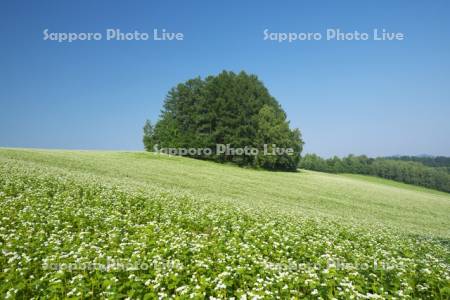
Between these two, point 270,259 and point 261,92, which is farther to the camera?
point 261,92

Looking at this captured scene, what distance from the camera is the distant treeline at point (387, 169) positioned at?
109 meters

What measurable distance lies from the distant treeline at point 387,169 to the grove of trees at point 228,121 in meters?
62.1

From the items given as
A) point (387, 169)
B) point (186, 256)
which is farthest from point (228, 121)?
point (387, 169)

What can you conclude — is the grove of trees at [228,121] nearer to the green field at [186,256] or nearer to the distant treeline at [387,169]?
the green field at [186,256]

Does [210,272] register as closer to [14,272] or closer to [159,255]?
[159,255]

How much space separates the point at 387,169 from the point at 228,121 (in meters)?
90.4

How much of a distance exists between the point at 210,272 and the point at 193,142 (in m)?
61.0

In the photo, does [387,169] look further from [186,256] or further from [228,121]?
[186,256]

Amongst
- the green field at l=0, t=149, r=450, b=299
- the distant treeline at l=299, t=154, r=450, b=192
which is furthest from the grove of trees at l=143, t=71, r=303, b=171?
the distant treeline at l=299, t=154, r=450, b=192

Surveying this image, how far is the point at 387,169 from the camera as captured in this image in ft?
396

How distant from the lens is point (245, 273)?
738 cm

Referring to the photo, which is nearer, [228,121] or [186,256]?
[186,256]

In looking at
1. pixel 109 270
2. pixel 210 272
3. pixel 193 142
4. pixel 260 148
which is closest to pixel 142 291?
pixel 109 270

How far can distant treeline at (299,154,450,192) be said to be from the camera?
109 m
